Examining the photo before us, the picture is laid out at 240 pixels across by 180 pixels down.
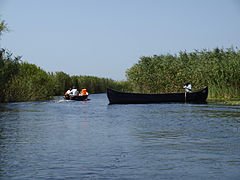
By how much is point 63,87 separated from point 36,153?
55.4 metres

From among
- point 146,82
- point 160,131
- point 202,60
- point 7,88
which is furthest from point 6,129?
point 146,82

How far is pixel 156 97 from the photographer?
127 feet

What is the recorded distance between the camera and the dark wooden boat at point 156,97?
1535 inches

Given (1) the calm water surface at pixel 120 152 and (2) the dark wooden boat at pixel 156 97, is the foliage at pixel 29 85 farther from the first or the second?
(1) the calm water surface at pixel 120 152

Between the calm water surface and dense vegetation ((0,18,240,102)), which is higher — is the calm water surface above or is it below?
below

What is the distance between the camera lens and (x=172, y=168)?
30.5ft

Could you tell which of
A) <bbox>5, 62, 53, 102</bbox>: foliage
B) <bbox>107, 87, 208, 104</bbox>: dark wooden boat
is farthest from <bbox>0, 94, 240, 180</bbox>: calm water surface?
<bbox>5, 62, 53, 102</bbox>: foliage

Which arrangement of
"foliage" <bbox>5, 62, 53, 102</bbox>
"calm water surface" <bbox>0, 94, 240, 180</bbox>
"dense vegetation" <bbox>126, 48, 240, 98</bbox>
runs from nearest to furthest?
"calm water surface" <bbox>0, 94, 240, 180</bbox>, "dense vegetation" <bbox>126, 48, 240, 98</bbox>, "foliage" <bbox>5, 62, 53, 102</bbox>

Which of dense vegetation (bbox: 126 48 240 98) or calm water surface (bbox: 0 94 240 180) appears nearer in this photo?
calm water surface (bbox: 0 94 240 180)

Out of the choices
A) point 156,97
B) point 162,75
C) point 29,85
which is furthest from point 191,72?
point 29,85

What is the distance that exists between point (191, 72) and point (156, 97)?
7.75 meters

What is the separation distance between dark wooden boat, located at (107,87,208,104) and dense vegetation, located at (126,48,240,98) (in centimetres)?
187

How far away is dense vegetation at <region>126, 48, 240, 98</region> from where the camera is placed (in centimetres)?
3881

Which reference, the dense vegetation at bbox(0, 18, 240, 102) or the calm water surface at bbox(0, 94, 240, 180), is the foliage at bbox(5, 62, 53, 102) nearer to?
the dense vegetation at bbox(0, 18, 240, 102)
